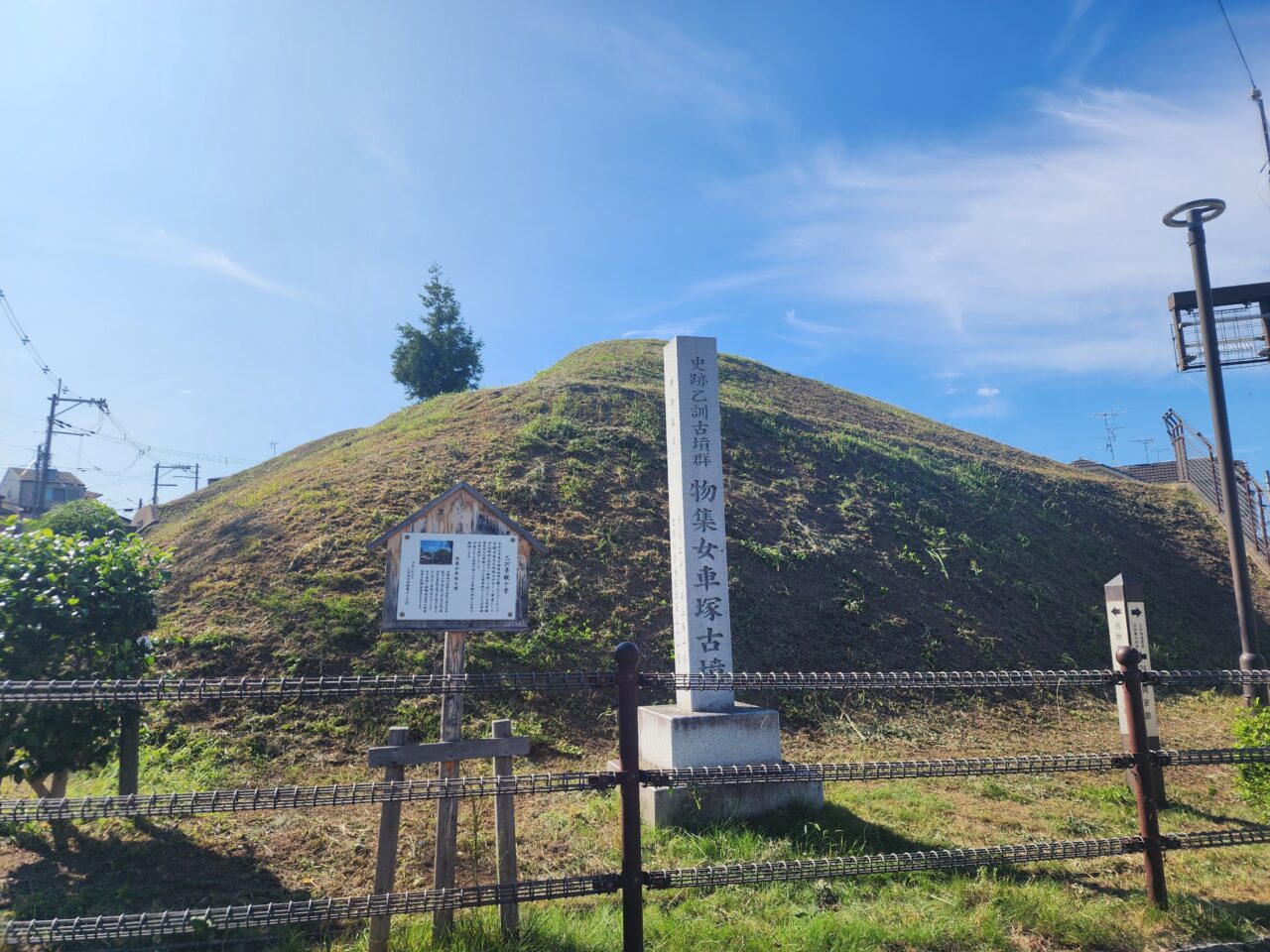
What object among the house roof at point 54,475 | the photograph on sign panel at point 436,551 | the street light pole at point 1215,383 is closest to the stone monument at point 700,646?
the photograph on sign panel at point 436,551

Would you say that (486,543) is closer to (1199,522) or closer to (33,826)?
(33,826)

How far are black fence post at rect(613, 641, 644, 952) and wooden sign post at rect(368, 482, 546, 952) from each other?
3.99 feet

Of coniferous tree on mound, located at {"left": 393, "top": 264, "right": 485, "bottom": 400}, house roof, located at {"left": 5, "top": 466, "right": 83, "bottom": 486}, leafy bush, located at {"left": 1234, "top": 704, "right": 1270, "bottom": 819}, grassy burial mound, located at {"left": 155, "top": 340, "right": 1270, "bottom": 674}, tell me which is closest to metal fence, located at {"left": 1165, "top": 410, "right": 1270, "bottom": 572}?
grassy burial mound, located at {"left": 155, "top": 340, "right": 1270, "bottom": 674}

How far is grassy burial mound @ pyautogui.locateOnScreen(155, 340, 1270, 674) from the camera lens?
9.74 meters

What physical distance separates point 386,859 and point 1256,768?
237 inches

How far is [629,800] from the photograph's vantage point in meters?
3.45

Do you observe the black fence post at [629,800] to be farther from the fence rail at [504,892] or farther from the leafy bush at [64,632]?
the leafy bush at [64,632]

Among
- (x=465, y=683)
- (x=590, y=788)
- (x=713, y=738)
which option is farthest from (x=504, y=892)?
(x=713, y=738)

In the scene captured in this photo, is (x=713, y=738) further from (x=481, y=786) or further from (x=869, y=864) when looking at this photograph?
(x=481, y=786)

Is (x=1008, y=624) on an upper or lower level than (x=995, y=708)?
upper

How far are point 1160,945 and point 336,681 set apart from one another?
449 centimetres

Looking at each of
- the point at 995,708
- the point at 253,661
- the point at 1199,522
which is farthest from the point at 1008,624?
the point at 253,661

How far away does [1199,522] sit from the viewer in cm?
1858

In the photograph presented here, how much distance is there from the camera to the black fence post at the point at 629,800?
336 cm
